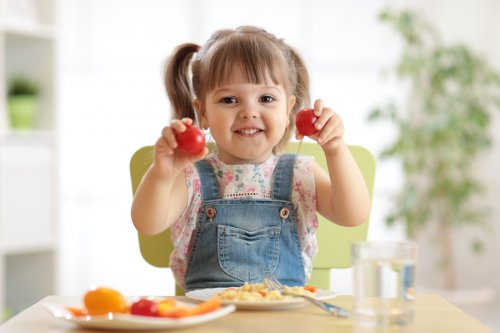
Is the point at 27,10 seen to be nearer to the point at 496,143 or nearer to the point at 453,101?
the point at 453,101

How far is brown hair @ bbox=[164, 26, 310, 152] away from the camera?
1608 mm

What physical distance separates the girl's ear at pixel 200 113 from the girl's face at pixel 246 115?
0.09 m

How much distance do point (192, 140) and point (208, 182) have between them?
452mm

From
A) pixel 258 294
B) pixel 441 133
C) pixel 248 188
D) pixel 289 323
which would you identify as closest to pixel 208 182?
pixel 248 188

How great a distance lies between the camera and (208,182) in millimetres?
1638

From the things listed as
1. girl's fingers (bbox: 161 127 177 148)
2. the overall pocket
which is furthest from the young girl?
girl's fingers (bbox: 161 127 177 148)

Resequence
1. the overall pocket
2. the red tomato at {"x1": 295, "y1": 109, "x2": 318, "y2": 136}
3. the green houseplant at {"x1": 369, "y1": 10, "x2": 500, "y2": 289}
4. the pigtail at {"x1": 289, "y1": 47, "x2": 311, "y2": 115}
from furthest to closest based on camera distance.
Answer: the green houseplant at {"x1": 369, "y1": 10, "x2": 500, "y2": 289}, the pigtail at {"x1": 289, "y1": 47, "x2": 311, "y2": 115}, the overall pocket, the red tomato at {"x1": 295, "y1": 109, "x2": 318, "y2": 136}

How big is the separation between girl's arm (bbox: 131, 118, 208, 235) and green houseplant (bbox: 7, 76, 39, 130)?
2.24m

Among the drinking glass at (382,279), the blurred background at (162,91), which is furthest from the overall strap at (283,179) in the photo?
the blurred background at (162,91)

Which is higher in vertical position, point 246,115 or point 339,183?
point 246,115

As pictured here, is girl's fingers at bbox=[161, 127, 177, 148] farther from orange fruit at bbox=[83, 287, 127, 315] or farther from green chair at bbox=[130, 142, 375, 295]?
green chair at bbox=[130, 142, 375, 295]

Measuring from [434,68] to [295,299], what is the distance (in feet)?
10.2

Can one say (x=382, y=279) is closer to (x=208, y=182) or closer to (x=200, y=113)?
(x=208, y=182)

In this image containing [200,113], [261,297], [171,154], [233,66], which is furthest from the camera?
[200,113]
